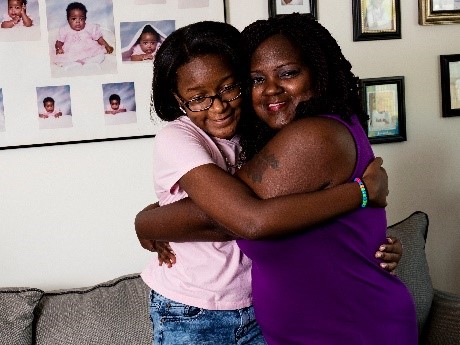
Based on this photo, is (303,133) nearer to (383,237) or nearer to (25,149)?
(383,237)

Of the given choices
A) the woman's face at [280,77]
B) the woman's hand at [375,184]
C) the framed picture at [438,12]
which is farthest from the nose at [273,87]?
the framed picture at [438,12]

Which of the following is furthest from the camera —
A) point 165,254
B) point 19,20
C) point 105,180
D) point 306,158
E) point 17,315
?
point 105,180

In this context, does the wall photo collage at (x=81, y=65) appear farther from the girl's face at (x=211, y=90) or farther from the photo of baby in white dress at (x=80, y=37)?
the girl's face at (x=211, y=90)

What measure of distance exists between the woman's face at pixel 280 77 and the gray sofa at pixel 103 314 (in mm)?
1033

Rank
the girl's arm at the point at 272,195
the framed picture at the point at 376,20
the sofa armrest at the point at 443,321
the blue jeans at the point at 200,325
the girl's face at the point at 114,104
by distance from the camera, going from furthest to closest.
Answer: the framed picture at the point at 376,20, the girl's face at the point at 114,104, the sofa armrest at the point at 443,321, the blue jeans at the point at 200,325, the girl's arm at the point at 272,195

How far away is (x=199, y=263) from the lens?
1.37m

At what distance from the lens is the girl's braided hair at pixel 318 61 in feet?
4.01

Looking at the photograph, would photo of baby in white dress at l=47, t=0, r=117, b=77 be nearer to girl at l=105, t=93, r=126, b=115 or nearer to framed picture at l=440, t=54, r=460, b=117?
girl at l=105, t=93, r=126, b=115

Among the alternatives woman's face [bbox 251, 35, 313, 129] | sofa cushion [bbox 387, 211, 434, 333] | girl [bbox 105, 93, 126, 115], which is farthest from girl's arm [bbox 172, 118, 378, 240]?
girl [bbox 105, 93, 126, 115]

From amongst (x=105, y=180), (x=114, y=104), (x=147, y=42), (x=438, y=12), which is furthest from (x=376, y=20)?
(x=105, y=180)

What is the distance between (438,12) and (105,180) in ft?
4.82

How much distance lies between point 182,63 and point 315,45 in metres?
0.29

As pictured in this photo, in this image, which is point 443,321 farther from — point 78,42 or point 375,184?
point 78,42

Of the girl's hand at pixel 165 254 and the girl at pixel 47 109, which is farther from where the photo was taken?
the girl at pixel 47 109
